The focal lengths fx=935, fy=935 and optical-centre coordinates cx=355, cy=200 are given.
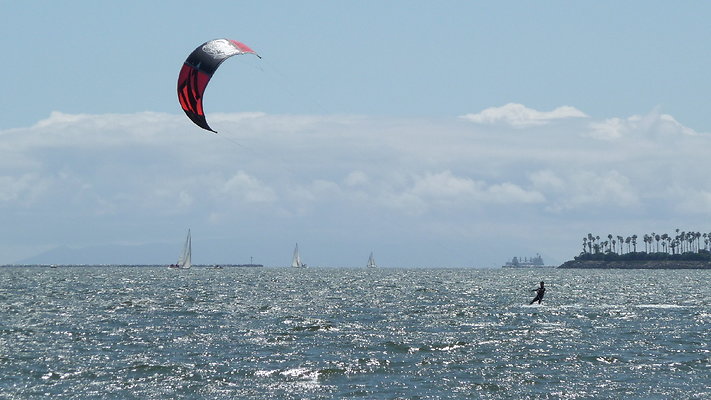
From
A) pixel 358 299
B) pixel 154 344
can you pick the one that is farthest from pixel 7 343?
pixel 358 299

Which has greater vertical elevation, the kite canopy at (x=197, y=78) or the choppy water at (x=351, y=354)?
the kite canopy at (x=197, y=78)

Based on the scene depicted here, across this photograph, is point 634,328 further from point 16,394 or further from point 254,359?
Result: point 16,394

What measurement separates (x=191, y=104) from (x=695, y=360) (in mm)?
22639

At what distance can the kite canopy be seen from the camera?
38.6 meters

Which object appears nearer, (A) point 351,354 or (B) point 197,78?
(A) point 351,354

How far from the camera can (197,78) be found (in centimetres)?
3881

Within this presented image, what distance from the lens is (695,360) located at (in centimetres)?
3653

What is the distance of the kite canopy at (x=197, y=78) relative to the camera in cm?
3862

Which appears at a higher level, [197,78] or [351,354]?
[197,78]

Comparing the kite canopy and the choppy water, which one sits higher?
the kite canopy

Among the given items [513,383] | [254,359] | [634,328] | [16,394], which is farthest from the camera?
[634,328]

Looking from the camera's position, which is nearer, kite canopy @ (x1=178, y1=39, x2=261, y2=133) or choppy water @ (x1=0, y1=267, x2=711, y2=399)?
choppy water @ (x1=0, y1=267, x2=711, y2=399)

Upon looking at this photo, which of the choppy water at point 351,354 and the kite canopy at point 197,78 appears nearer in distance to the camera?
the choppy water at point 351,354

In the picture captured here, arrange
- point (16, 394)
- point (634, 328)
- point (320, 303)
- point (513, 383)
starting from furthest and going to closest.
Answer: point (320, 303)
point (634, 328)
point (513, 383)
point (16, 394)
